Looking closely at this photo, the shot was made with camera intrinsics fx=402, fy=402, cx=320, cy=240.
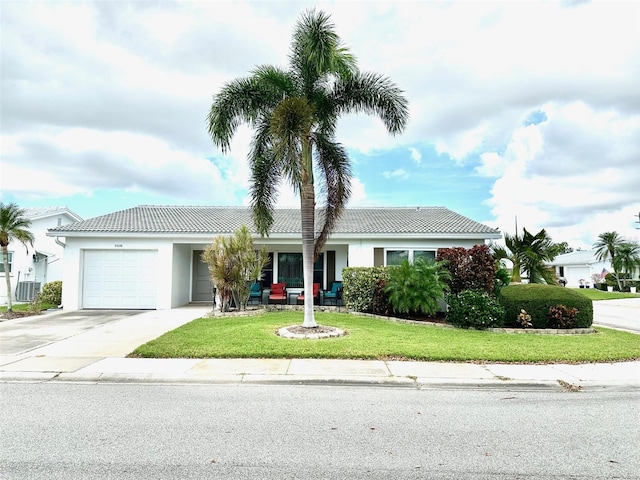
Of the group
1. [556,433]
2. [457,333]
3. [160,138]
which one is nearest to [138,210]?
[160,138]

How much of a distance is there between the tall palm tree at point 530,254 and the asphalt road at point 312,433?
32.4 feet

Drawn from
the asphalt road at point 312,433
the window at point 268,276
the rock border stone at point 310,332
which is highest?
the window at point 268,276

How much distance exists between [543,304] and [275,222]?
1092 cm

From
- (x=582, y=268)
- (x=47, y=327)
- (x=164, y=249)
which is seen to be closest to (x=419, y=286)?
(x=164, y=249)

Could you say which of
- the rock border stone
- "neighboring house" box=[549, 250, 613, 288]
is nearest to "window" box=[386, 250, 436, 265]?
the rock border stone

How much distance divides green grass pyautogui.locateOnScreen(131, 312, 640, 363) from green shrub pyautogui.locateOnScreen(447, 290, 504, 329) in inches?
17.2

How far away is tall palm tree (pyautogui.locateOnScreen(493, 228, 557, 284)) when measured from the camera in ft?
49.4

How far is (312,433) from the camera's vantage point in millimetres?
4324

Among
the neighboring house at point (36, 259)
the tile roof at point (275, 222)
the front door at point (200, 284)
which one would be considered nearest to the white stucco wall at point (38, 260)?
the neighboring house at point (36, 259)

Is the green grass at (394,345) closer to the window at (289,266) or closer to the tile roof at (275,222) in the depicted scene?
the tile roof at (275,222)

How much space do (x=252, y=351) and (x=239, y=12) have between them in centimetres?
887

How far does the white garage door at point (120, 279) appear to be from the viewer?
15.6 metres

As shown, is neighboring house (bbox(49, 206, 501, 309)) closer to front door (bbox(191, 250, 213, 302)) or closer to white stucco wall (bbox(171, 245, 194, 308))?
white stucco wall (bbox(171, 245, 194, 308))

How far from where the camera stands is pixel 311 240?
10.1 metres
